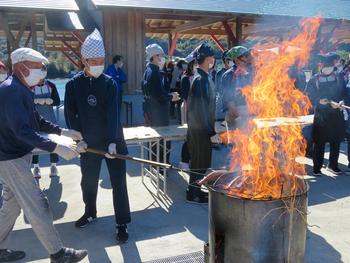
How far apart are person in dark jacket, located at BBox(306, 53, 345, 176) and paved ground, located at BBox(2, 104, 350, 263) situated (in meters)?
0.65

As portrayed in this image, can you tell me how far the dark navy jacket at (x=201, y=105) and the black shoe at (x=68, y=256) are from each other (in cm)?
234

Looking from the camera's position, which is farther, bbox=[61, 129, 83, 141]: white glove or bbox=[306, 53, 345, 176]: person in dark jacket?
bbox=[306, 53, 345, 176]: person in dark jacket

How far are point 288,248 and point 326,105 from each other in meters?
4.60

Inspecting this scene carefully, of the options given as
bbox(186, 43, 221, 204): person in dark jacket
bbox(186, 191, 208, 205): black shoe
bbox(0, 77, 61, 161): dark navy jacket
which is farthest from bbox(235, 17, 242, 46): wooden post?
bbox(0, 77, 61, 161): dark navy jacket

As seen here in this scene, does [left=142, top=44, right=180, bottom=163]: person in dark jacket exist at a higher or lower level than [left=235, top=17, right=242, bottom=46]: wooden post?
lower

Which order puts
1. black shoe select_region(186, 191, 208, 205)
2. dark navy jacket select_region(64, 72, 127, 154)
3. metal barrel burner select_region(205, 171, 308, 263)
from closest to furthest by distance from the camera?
metal barrel burner select_region(205, 171, 308, 263), dark navy jacket select_region(64, 72, 127, 154), black shoe select_region(186, 191, 208, 205)

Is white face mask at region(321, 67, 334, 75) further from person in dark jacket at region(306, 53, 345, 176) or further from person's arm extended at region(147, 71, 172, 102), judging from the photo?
person's arm extended at region(147, 71, 172, 102)

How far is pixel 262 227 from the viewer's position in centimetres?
287

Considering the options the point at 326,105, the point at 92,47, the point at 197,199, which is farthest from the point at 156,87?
the point at 326,105

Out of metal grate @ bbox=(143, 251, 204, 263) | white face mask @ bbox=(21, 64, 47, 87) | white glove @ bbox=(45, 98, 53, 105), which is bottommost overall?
metal grate @ bbox=(143, 251, 204, 263)

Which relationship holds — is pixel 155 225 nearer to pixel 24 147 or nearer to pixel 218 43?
pixel 24 147

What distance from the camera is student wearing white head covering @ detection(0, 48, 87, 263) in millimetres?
3443

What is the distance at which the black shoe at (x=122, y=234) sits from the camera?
4.53 m

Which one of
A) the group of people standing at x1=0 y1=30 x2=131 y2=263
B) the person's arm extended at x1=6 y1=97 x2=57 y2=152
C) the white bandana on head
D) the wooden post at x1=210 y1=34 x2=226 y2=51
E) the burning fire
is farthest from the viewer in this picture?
the wooden post at x1=210 y1=34 x2=226 y2=51
